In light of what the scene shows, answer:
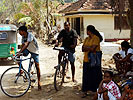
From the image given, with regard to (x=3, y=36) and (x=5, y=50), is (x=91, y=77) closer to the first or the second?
(x=5, y=50)

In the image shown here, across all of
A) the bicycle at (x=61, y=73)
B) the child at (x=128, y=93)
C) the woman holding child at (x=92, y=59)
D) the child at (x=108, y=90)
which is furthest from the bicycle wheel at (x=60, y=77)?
the child at (x=128, y=93)

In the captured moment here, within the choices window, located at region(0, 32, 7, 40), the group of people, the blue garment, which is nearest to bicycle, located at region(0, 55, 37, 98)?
the group of people

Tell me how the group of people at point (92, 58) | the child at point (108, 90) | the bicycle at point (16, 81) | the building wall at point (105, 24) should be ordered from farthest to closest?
1. the building wall at point (105, 24)
2. the bicycle at point (16, 81)
3. the group of people at point (92, 58)
4. the child at point (108, 90)

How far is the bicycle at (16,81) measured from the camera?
19.3ft

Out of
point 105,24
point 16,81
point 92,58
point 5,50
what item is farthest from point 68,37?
point 105,24

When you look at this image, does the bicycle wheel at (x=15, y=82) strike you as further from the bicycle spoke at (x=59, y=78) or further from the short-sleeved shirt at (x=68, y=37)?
the short-sleeved shirt at (x=68, y=37)

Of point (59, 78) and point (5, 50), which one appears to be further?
point (5, 50)

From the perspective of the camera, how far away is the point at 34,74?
22.6 feet

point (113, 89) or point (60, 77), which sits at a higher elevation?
point (113, 89)

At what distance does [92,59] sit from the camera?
520cm

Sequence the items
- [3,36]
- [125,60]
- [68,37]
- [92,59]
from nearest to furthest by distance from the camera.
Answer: [92,59] → [125,60] → [68,37] → [3,36]

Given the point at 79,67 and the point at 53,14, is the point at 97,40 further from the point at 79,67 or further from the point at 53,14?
the point at 53,14

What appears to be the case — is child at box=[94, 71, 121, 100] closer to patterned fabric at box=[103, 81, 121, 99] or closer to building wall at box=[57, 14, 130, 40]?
patterned fabric at box=[103, 81, 121, 99]

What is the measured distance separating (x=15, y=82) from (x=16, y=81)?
0.36 feet
